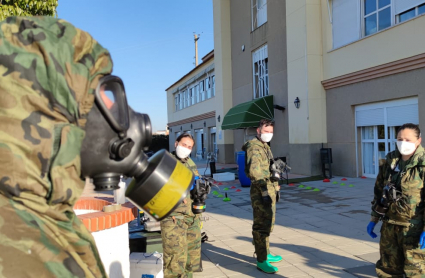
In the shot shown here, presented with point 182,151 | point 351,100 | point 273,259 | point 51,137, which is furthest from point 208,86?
point 51,137

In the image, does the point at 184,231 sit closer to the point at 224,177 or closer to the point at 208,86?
the point at 224,177

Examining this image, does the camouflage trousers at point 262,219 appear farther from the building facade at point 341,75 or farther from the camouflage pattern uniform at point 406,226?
the building facade at point 341,75

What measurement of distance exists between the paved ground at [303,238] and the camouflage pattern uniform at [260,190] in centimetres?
45

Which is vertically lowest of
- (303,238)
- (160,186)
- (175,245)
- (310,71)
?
(303,238)

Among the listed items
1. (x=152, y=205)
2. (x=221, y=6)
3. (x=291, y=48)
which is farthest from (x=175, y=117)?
(x=152, y=205)

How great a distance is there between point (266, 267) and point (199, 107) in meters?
24.8

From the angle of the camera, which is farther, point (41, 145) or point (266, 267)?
point (266, 267)

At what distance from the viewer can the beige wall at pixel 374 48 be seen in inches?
406

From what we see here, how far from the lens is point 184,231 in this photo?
3797 millimetres

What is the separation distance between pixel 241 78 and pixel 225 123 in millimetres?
2913

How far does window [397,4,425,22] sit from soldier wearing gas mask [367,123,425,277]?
8448 millimetres

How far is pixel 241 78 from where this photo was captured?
2075cm

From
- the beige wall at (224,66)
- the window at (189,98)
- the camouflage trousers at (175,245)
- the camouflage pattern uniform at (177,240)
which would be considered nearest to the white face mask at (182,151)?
the camouflage pattern uniform at (177,240)

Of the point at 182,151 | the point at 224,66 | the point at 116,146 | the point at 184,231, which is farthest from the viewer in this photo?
the point at 224,66
